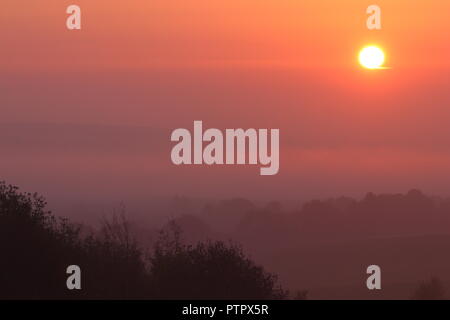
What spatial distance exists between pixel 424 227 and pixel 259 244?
Result: 2393 centimetres

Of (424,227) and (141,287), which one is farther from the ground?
(424,227)

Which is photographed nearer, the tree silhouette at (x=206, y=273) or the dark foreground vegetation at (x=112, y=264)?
the dark foreground vegetation at (x=112, y=264)

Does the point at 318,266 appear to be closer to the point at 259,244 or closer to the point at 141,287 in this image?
the point at 259,244

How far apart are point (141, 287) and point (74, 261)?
10.5ft

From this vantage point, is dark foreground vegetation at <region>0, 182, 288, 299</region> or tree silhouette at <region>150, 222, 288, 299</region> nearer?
dark foreground vegetation at <region>0, 182, 288, 299</region>

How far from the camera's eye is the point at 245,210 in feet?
372

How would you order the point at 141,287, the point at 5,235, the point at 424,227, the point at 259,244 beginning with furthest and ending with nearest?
the point at 424,227, the point at 259,244, the point at 141,287, the point at 5,235

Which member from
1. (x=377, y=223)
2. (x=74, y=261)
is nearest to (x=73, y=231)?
(x=74, y=261)

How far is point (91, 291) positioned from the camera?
141 feet

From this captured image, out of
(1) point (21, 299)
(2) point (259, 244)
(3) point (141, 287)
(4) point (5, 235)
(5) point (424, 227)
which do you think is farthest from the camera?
(5) point (424, 227)

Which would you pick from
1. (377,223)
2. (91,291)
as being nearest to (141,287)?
(91,291)

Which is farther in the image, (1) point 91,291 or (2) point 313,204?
(2) point 313,204
